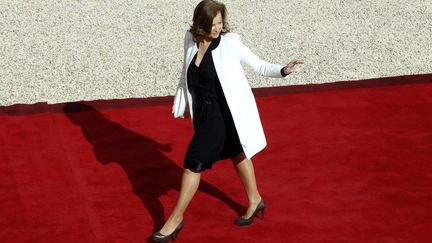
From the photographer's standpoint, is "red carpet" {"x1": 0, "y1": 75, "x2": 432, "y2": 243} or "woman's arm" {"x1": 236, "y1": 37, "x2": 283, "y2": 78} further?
"red carpet" {"x1": 0, "y1": 75, "x2": 432, "y2": 243}

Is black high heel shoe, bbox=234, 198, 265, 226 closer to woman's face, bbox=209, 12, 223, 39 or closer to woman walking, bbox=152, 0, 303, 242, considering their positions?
woman walking, bbox=152, 0, 303, 242

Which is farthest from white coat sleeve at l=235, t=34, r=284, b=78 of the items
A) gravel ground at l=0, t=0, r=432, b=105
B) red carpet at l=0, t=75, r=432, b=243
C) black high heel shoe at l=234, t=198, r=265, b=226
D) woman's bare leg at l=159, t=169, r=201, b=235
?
gravel ground at l=0, t=0, r=432, b=105

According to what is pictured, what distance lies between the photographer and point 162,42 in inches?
409

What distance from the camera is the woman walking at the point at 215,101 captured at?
6.53m

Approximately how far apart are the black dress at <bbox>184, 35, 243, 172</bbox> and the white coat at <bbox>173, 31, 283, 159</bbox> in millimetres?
57

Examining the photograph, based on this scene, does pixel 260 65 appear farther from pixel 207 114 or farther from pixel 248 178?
pixel 248 178

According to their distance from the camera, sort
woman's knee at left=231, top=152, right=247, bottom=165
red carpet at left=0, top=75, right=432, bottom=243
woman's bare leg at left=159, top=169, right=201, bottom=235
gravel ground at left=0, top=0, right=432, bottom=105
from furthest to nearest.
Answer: gravel ground at left=0, top=0, right=432, bottom=105, red carpet at left=0, top=75, right=432, bottom=243, woman's knee at left=231, top=152, right=247, bottom=165, woman's bare leg at left=159, top=169, right=201, bottom=235

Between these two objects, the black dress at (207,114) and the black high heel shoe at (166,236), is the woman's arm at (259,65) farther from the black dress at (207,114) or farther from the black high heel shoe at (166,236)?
the black high heel shoe at (166,236)

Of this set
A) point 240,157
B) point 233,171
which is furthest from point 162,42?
point 240,157

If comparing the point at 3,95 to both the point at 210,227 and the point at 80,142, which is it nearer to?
the point at 80,142

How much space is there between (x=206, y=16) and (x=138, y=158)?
2.02 meters

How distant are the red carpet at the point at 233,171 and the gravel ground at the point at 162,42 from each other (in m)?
0.46

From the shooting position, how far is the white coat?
653 cm

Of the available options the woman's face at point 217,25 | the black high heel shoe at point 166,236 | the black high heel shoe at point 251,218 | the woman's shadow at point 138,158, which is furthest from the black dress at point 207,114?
the woman's shadow at point 138,158
